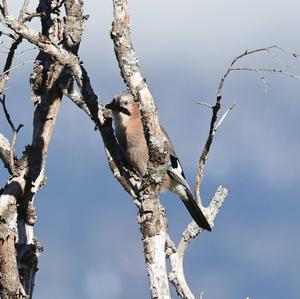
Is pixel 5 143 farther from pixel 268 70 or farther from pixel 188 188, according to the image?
pixel 188 188

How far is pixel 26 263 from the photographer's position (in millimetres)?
6316

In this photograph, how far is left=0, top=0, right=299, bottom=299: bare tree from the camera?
5168 mm

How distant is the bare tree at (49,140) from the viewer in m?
5.17

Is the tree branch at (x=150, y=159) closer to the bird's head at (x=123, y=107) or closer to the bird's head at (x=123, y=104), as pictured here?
the bird's head at (x=123, y=107)

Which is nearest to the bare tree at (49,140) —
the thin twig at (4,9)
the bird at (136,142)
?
the thin twig at (4,9)

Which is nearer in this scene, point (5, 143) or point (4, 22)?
point (4, 22)

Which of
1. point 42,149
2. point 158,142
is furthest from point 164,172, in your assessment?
point 42,149

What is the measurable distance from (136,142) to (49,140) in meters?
2.10

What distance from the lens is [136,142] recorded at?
8781 mm

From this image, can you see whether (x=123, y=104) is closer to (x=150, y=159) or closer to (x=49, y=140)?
(x=49, y=140)

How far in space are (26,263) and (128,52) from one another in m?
2.09

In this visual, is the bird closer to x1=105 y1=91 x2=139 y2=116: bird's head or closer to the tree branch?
x1=105 y1=91 x2=139 y2=116: bird's head

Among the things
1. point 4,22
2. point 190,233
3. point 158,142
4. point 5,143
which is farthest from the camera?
point 190,233

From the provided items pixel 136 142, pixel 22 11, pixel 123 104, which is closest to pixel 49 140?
pixel 22 11
